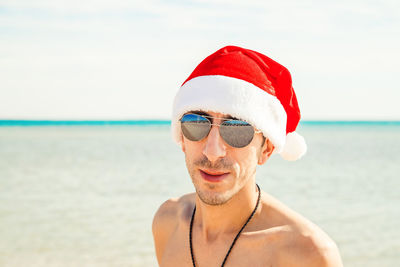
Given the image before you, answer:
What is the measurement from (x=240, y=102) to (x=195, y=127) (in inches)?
9.0

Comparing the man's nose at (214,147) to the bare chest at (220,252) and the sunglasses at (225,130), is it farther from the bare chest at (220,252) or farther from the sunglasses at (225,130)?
the bare chest at (220,252)

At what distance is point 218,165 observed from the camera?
2.32 meters

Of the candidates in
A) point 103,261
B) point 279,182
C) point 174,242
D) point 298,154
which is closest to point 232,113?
point 298,154

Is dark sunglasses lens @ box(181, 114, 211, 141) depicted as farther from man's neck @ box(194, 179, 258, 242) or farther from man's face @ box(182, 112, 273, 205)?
man's neck @ box(194, 179, 258, 242)

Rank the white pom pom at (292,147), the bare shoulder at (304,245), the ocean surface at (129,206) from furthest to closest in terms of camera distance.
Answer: the ocean surface at (129,206)
the white pom pom at (292,147)
the bare shoulder at (304,245)

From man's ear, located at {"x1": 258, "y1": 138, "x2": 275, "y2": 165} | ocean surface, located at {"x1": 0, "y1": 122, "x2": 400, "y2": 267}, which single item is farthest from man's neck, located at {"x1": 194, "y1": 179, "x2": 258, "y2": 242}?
ocean surface, located at {"x1": 0, "y1": 122, "x2": 400, "y2": 267}

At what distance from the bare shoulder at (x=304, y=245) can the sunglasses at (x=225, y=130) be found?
44 centimetres

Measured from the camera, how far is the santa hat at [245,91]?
7.82 ft

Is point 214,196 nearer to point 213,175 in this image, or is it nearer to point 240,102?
point 213,175

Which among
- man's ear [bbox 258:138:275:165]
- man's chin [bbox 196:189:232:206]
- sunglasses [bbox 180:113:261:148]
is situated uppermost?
sunglasses [bbox 180:113:261:148]

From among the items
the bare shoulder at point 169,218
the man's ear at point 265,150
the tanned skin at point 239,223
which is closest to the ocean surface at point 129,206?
the bare shoulder at point 169,218

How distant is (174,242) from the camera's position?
2.93 m

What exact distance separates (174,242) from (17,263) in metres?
4.63

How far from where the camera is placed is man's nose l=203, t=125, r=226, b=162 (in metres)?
2.32
